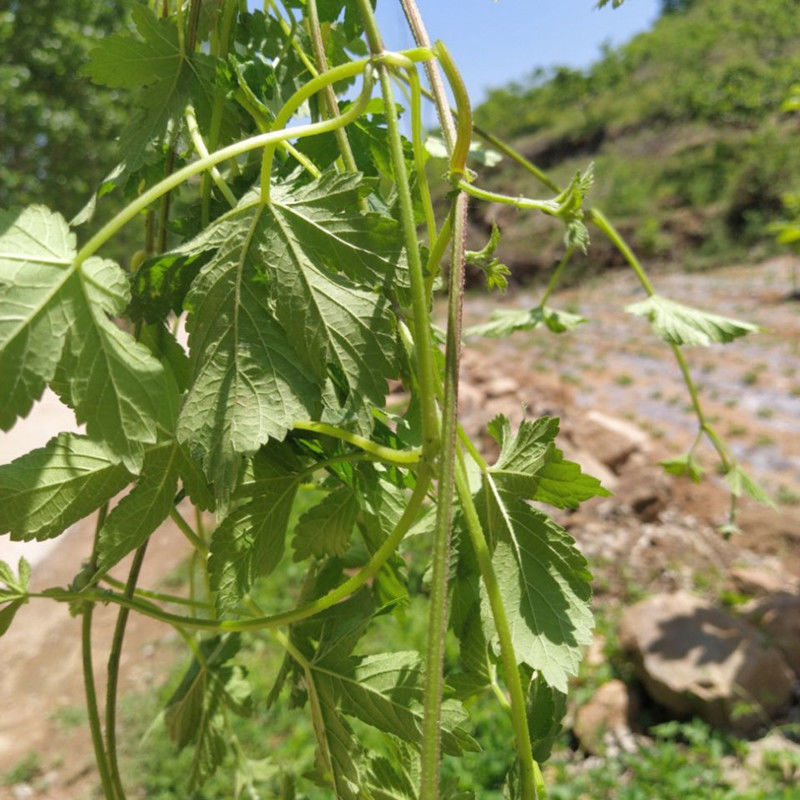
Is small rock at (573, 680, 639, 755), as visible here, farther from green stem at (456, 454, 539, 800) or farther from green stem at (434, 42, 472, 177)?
green stem at (434, 42, 472, 177)

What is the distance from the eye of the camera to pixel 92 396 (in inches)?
14.1

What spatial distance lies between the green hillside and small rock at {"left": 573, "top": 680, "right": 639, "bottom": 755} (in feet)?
20.7

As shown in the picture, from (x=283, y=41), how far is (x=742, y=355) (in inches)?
238

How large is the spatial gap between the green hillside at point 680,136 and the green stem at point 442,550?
8100 millimetres

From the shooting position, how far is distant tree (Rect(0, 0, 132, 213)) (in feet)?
22.7

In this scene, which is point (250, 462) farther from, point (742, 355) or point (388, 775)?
point (742, 355)

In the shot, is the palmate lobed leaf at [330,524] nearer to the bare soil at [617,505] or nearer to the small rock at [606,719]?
the bare soil at [617,505]

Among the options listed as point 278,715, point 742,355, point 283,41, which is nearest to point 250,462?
point 283,41

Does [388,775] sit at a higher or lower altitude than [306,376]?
lower

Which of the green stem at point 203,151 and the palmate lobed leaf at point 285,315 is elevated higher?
the green stem at point 203,151

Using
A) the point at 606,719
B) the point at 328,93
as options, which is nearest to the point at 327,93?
the point at 328,93

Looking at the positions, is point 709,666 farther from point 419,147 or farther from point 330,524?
point 419,147

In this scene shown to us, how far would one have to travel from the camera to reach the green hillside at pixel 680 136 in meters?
10.2

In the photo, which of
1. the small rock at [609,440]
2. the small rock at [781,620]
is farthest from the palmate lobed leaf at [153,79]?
the small rock at [609,440]
